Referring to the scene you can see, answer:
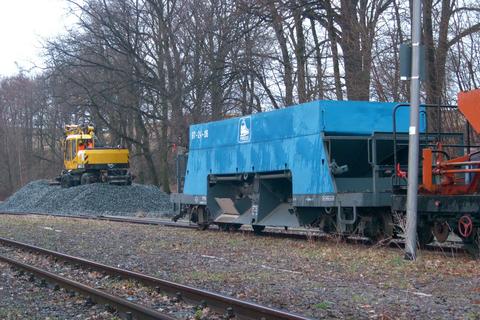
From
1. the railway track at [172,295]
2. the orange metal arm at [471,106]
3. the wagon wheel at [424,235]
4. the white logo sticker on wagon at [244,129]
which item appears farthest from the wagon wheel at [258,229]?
the orange metal arm at [471,106]

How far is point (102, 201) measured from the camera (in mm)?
36312

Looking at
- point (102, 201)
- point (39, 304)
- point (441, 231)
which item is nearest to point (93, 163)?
point (102, 201)

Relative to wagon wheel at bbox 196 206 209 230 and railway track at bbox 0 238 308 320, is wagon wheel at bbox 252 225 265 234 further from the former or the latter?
railway track at bbox 0 238 308 320

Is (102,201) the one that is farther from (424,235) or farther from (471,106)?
(471,106)

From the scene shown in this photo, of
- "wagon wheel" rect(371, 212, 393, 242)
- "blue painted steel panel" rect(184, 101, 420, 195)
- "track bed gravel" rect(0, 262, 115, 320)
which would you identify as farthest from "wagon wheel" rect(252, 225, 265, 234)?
"track bed gravel" rect(0, 262, 115, 320)

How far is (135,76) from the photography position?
4394 centimetres

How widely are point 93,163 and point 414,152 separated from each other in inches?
1216

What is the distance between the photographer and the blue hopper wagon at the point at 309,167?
1428 centimetres


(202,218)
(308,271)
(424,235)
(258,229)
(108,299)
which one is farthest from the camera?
(202,218)

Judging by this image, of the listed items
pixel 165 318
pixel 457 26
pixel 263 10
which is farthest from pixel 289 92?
pixel 165 318

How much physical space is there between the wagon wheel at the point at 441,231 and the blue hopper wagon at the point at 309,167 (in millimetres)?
1251

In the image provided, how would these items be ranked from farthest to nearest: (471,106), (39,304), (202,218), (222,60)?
(222,60), (202,218), (471,106), (39,304)

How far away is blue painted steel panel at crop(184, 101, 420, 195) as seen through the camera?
584 inches

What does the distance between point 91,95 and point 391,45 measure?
81.3ft
